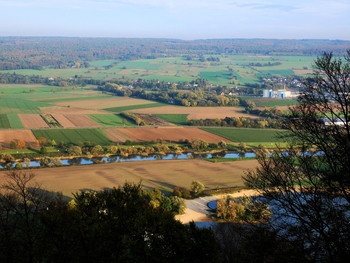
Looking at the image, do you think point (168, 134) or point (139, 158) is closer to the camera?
point (139, 158)

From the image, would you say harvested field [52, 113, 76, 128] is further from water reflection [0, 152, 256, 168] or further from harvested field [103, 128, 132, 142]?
water reflection [0, 152, 256, 168]

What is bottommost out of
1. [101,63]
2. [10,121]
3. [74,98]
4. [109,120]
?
[109,120]

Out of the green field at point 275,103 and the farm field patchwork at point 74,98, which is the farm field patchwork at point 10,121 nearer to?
the farm field patchwork at point 74,98

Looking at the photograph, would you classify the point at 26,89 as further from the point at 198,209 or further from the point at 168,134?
the point at 198,209

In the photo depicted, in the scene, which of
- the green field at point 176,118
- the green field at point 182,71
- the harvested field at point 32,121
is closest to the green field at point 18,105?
the harvested field at point 32,121

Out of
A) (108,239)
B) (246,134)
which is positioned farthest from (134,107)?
(108,239)

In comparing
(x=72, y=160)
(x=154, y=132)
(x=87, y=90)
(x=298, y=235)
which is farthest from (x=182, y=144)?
(x=87, y=90)
